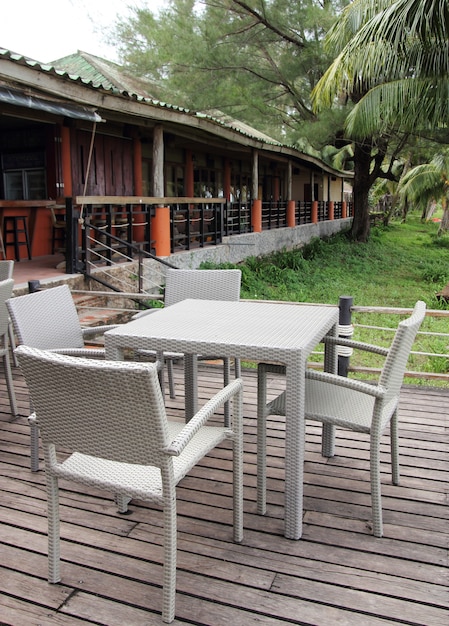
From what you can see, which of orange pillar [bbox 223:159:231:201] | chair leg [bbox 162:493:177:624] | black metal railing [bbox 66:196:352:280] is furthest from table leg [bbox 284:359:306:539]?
orange pillar [bbox 223:159:231:201]

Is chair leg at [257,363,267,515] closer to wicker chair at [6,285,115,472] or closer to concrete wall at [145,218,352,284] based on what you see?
wicker chair at [6,285,115,472]

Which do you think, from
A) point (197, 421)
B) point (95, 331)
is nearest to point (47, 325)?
point (95, 331)

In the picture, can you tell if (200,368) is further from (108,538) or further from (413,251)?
(413,251)

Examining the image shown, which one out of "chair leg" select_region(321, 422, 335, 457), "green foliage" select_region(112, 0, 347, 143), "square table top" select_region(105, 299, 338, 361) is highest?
"green foliage" select_region(112, 0, 347, 143)

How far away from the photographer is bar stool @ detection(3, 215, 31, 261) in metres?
8.55

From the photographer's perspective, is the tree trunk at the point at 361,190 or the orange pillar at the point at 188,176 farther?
the tree trunk at the point at 361,190

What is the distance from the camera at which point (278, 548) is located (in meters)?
2.25

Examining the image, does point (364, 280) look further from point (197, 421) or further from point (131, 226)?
point (197, 421)

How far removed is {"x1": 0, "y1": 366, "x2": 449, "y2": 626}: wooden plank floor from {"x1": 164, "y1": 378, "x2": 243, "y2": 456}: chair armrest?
551 millimetres

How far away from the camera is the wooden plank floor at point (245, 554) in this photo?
1903 millimetres

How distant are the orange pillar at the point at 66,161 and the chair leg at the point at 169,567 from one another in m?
8.26

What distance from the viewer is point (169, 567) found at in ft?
6.01

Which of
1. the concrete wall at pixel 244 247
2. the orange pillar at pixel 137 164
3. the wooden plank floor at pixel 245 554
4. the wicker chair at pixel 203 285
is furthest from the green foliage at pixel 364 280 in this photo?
the wooden plank floor at pixel 245 554

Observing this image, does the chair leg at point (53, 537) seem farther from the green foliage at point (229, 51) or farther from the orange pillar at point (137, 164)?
the green foliage at point (229, 51)
